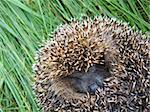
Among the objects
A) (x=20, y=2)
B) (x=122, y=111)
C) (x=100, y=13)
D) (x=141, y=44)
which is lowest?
(x=122, y=111)

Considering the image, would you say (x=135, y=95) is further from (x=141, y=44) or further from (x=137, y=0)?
(x=137, y=0)

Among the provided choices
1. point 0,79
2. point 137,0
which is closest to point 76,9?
point 137,0

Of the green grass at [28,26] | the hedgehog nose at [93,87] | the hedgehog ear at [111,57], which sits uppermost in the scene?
the green grass at [28,26]

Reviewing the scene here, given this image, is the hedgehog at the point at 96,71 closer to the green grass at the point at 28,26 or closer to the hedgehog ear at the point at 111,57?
the hedgehog ear at the point at 111,57

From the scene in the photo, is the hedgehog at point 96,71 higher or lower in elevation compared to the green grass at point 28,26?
lower

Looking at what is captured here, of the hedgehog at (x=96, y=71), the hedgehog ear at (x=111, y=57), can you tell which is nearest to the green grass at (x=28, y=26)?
the hedgehog at (x=96, y=71)

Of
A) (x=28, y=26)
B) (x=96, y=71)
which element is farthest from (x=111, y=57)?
(x=28, y=26)
